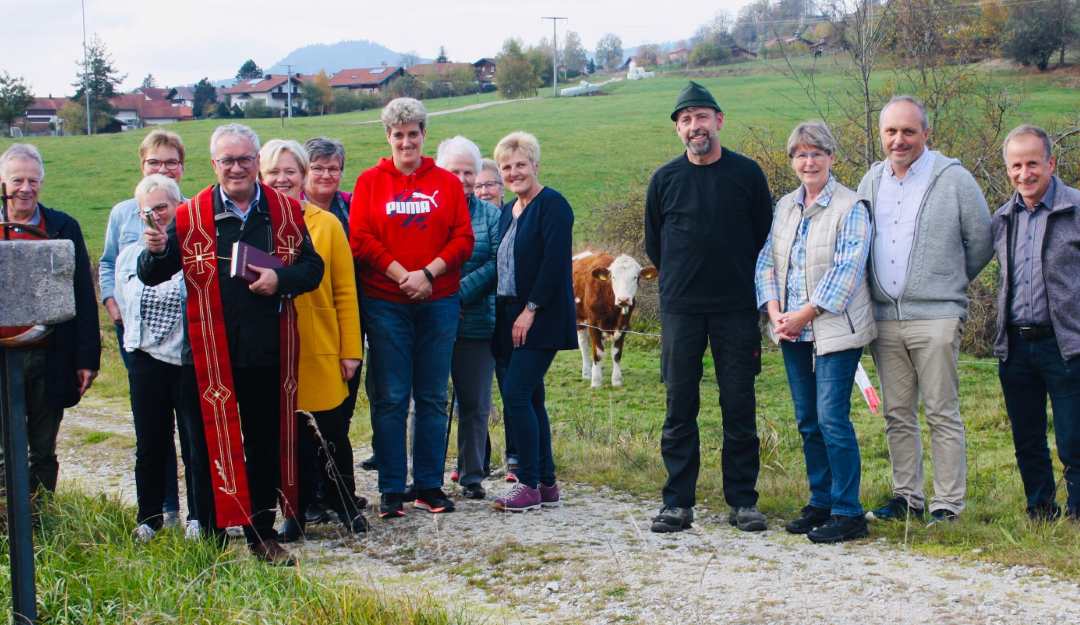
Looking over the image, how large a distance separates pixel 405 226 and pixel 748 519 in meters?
2.42

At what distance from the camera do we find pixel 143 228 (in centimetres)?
499

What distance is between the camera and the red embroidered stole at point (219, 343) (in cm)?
412

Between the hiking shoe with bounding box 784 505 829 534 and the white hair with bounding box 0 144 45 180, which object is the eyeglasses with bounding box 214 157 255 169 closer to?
the white hair with bounding box 0 144 45 180

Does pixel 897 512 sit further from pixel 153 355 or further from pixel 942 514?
pixel 153 355

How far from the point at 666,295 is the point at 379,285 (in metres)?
1.59

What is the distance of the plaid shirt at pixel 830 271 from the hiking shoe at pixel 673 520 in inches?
42.7

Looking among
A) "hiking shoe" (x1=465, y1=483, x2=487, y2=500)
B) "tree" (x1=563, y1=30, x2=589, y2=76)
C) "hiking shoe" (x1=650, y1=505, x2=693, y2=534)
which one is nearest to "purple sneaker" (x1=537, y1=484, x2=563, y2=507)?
"hiking shoe" (x1=465, y1=483, x2=487, y2=500)

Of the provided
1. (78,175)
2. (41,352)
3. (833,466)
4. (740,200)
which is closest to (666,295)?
(740,200)

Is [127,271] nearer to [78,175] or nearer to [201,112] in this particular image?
[78,175]

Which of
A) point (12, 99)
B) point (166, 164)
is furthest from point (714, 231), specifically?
point (12, 99)

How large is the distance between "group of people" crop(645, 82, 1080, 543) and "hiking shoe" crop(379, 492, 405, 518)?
56.4 inches

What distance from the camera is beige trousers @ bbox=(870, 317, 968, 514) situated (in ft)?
15.0

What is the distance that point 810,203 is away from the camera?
464 centimetres

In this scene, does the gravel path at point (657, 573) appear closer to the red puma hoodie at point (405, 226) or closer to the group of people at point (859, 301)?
the group of people at point (859, 301)
